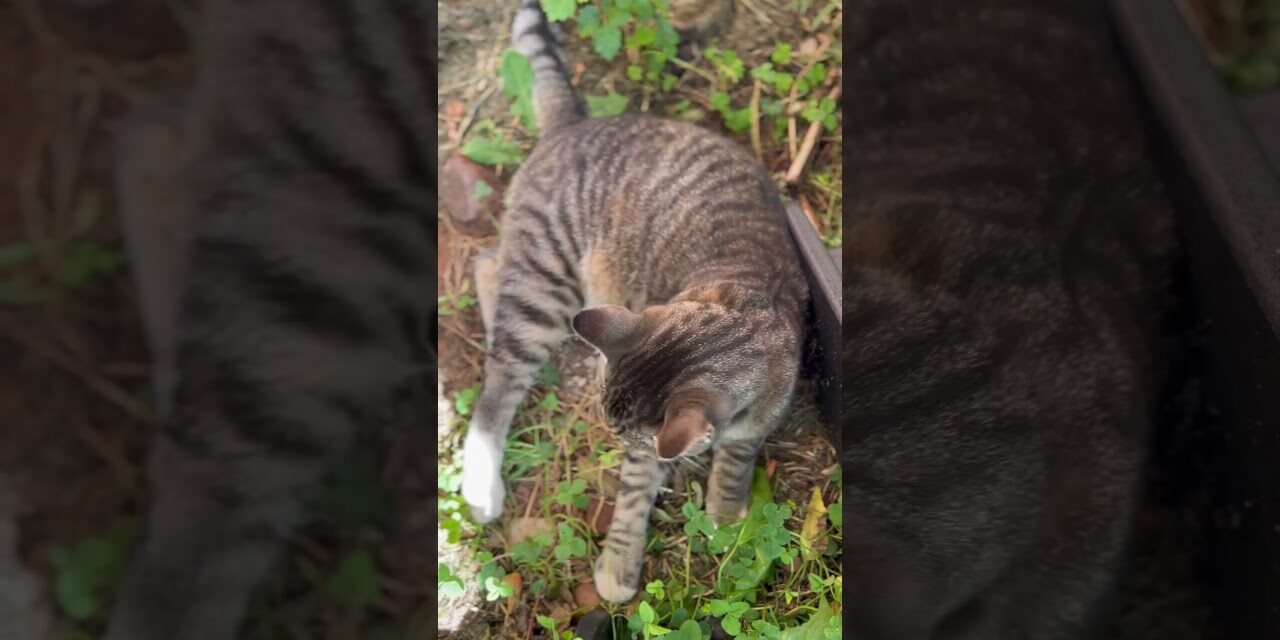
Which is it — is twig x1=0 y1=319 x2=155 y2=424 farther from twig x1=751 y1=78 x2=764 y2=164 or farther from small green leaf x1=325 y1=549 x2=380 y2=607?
twig x1=751 y1=78 x2=764 y2=164

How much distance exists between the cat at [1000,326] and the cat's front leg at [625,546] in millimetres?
222

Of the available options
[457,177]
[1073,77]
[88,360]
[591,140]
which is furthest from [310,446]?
[1073,77]

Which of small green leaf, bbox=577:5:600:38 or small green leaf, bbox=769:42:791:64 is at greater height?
small green leaf, bbox=577:5:600:38

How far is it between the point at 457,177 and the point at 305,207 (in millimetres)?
217

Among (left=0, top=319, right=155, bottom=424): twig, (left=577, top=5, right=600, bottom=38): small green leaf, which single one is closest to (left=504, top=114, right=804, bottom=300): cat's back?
(left=577, top=5, right=600, bottom=38): small green leaf

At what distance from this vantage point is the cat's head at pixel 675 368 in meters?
0.89

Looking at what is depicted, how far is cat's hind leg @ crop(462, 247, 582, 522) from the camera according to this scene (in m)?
0.85

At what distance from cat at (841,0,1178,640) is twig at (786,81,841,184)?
0.08 meters

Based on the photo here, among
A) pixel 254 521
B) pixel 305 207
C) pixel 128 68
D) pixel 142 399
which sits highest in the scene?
pixel 128 68

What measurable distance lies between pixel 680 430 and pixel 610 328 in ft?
0.49

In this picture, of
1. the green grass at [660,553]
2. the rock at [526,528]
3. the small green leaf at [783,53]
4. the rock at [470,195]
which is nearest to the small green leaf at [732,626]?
the green grass at [660,553]

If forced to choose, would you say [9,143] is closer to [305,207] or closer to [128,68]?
[128,68]

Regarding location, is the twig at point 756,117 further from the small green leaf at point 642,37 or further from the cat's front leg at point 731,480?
the cat's front leg at point 731,480

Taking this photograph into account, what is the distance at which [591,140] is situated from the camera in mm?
967
